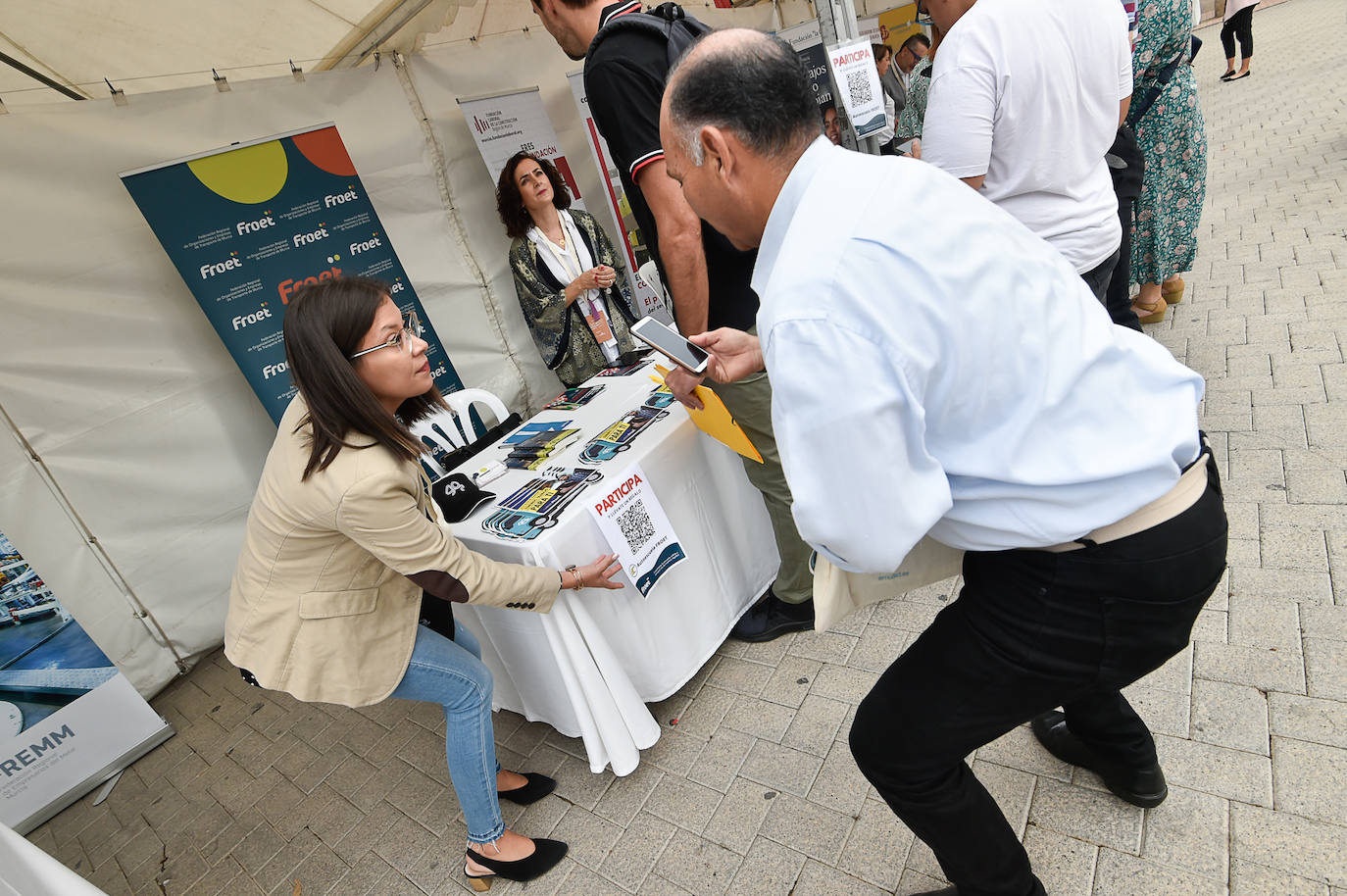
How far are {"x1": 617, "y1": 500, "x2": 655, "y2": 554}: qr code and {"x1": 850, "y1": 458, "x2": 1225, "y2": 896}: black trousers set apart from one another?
957mm

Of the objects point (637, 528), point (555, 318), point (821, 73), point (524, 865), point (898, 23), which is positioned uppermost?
point (898, 23)

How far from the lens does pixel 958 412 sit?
928mm

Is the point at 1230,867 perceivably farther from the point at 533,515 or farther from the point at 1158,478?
the point at 533,515

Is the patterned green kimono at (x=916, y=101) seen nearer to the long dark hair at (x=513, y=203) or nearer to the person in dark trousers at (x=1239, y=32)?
the long dark hair at (x=513, y=203)

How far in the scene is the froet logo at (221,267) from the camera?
129 inches

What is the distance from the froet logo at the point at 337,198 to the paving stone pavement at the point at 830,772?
2578mm

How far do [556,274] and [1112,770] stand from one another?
328 cm

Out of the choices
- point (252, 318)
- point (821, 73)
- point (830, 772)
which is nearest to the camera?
point (830, 772)

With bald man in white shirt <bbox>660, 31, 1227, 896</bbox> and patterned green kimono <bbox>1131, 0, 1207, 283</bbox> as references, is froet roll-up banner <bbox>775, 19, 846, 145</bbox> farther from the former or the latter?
bald man in white shirt <bbox>660, 31, 1227, 896</bbox>

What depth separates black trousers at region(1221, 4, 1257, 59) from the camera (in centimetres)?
992

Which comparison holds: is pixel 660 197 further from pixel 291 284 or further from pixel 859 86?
pixel 859 86

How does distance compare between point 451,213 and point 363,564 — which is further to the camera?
point 451,213

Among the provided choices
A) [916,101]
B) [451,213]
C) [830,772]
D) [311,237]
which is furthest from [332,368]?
[916,101]

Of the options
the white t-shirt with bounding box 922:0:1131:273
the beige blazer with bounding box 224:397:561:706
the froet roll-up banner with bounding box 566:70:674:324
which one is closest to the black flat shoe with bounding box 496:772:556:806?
the beige blazer with bounding box 224:397:561:706
